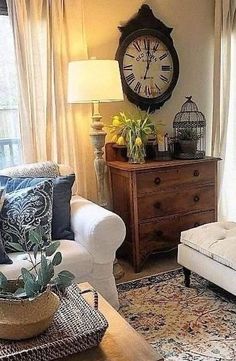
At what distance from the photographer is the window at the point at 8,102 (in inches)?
115

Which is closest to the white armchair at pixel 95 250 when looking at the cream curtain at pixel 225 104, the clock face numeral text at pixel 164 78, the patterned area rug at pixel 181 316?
the patterned area rug at pixel 181 316

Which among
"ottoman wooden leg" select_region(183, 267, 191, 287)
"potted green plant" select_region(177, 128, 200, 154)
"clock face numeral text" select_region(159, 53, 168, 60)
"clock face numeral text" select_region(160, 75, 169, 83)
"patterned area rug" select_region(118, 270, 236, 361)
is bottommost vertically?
"patterned area rug" select_region(118, 270, 236, 361)

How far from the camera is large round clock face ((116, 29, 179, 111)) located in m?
3.33

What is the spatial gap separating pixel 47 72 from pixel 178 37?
4.23ft

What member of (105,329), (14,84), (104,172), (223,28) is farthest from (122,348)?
(223,28)

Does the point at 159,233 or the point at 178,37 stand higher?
the point at 178,37

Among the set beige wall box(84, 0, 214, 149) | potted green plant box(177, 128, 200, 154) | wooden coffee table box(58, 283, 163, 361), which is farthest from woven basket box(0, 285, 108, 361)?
beige wall box(84, 0, 214, 149)

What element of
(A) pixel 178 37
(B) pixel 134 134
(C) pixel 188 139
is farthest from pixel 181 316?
(A) pixel 178 37

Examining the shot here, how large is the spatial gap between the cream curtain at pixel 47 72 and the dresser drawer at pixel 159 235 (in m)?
0.79

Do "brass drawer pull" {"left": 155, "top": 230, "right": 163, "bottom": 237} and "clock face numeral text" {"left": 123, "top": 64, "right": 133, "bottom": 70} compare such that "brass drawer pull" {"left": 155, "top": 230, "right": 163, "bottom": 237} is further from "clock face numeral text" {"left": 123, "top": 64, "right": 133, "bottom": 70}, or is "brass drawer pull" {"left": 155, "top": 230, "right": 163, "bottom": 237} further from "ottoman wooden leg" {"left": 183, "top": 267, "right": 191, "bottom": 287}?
"clock face numeral text" {"left": 123, "top": 64, "right": 133, "bottom": 70}

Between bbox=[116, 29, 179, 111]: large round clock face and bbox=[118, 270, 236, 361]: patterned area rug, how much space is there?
1.51 m

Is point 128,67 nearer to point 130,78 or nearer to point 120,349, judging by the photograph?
point 130,78

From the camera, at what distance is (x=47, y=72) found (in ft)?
9.80

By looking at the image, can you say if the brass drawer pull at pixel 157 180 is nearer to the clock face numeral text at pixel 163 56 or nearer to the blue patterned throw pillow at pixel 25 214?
the blue patterned throw pillow at pixel 25 214
